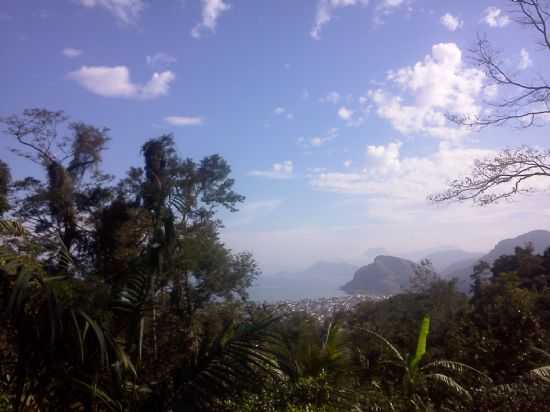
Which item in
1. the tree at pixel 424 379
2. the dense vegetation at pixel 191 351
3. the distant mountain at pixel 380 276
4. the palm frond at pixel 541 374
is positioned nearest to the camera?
the dense vegetation at pixel 191 351

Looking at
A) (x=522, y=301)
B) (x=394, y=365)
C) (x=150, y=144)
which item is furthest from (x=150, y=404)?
(x=150, y=144)

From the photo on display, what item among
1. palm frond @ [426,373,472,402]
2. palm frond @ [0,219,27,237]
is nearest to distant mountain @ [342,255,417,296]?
palm frond @ [426,373,472,402]

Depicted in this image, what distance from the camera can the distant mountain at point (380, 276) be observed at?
4884cm

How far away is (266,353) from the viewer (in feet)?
10.3

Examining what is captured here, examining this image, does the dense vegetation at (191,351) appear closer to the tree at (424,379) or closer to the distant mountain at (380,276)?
the tree at (424,379)

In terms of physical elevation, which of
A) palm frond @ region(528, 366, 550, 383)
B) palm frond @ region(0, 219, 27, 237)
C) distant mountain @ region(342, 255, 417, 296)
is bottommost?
distant mountain @ region(342, 255, 417, 296)

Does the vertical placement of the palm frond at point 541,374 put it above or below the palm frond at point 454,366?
above

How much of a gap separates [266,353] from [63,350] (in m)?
1.28

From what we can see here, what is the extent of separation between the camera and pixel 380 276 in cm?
5312

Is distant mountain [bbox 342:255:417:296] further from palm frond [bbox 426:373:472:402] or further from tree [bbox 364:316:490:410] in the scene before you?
palm frond [bbox 426:373:472:402]

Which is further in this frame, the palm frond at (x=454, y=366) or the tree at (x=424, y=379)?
the palm frond at (x=454, y=366)

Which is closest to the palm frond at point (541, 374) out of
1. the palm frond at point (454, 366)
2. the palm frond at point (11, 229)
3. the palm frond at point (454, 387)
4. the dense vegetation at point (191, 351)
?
the dense vegetation at point (191, 351)

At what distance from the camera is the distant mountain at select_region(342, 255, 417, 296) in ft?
160

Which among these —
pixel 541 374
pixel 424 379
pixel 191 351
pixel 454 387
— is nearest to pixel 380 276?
pixel 424 379
